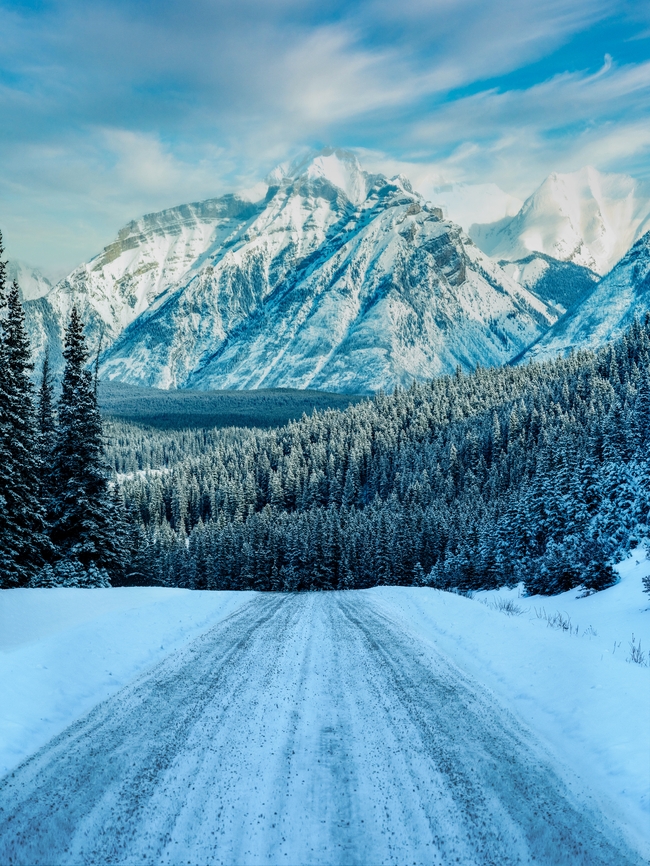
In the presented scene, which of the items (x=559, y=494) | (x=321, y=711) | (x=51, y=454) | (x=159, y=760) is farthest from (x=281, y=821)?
(x=559, y=494)

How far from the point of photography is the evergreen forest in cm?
2992

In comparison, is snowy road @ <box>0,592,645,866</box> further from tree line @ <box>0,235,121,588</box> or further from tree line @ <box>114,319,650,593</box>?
tree line @ <box>0,235,121,588</box>

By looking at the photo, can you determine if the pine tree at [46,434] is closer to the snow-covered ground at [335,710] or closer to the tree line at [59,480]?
the tree line at [59,480]

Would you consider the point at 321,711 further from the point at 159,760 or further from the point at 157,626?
the point at 157,626

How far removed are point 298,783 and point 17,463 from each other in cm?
2451

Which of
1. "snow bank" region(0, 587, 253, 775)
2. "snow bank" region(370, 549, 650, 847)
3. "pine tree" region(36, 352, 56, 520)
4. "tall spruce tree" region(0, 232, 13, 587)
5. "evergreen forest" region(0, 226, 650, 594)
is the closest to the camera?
"snow bank" region(370, 549, 650, 847)

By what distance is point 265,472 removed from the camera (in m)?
164

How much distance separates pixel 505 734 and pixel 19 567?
24799 mm

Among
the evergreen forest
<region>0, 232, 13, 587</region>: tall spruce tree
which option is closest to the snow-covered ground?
<region>0, 232, 13, 587</region>: tall spruce tree

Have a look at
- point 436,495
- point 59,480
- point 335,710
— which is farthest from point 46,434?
point 436,495

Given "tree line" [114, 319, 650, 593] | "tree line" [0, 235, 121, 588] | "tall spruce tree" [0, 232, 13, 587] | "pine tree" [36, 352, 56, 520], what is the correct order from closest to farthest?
"tall spruce tree" [0, 232, 13, 587], "tree line" [0, 235, 121, 588], "pine tree" [36, 352, 56, 520], "tree line" [114, 319, 650, 593]

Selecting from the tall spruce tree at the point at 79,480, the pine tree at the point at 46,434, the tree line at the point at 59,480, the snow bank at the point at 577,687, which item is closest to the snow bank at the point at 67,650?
the snow bank at the point at 577,687

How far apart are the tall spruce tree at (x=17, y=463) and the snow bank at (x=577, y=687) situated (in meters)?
18.3

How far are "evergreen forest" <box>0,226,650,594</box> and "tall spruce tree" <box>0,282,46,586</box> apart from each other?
9cm
